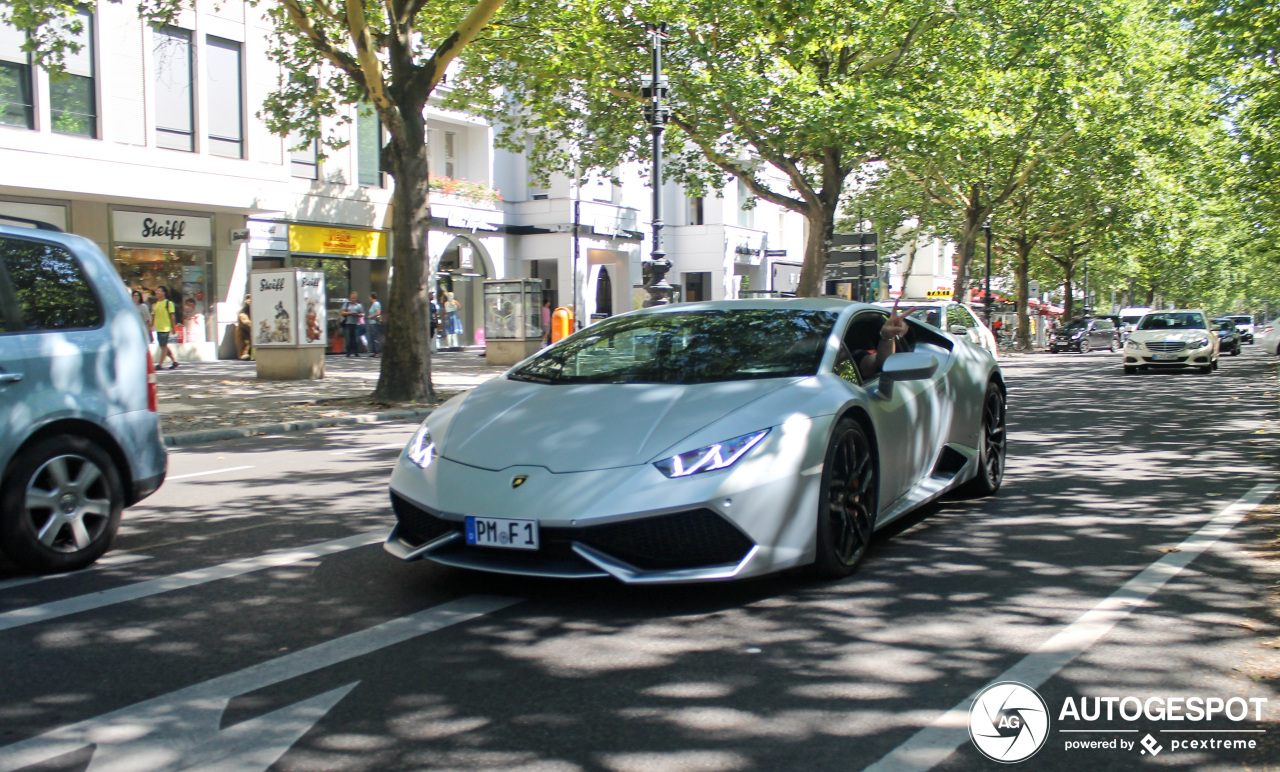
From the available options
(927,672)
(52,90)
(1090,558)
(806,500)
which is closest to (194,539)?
(806,500)

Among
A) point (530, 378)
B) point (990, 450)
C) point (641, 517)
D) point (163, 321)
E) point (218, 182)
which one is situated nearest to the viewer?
point (641, 517)

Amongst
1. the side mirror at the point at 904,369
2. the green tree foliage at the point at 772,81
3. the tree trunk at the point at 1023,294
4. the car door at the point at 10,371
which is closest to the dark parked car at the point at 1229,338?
the tree trunk at the point at 1023,294

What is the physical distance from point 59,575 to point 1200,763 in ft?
15.8

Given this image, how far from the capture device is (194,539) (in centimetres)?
616

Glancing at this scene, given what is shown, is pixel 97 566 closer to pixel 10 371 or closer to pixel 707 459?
pixel 10 371

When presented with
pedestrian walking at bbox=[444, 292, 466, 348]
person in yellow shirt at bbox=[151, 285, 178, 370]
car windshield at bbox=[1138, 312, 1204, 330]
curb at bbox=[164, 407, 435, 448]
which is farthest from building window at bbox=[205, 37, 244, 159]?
car windshield at bbox=[1138, 312, 1204, 330]

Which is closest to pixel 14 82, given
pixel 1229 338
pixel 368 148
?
pixel 368 148

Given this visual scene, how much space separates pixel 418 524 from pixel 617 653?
1202 millimetres

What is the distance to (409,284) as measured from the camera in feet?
51.1

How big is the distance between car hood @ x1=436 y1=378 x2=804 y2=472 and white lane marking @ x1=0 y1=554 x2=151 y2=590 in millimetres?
1911

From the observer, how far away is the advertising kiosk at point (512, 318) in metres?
25.1

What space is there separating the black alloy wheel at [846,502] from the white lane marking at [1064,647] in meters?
1.02

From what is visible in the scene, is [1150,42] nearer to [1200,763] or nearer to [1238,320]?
[1238,320]

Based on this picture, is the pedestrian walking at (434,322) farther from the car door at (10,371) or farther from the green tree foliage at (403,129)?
the car door at (10,371)
